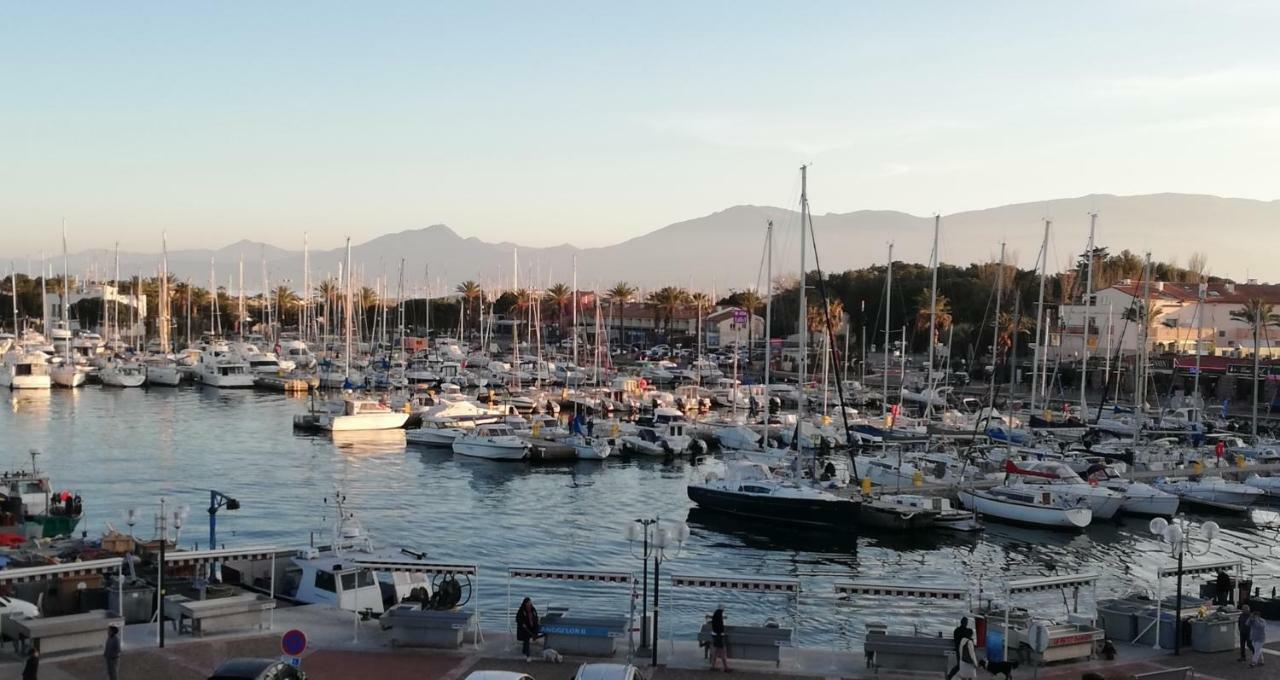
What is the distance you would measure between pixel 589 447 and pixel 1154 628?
44.5 m

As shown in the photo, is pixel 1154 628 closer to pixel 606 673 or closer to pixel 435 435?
pixel 606 673

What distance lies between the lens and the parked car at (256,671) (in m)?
15.2

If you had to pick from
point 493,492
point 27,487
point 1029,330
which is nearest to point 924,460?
point 493,492

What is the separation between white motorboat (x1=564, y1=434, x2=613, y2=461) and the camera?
6381 centimetres

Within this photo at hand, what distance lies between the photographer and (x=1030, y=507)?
4547 cm

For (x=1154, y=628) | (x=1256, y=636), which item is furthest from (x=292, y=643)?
(x=1256, y=636)

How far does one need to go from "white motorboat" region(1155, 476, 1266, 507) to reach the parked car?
4384 cm

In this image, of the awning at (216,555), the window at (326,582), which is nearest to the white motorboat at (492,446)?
the awning at (216,555)

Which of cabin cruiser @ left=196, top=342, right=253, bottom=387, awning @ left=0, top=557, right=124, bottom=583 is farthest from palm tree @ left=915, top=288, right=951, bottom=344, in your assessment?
awning @ left=0, top=557, right=124, bottom=583

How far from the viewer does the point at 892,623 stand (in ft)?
98.1

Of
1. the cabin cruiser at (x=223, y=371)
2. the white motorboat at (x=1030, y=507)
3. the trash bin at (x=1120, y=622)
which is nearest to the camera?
the trash bin at (x=1120, y=622)

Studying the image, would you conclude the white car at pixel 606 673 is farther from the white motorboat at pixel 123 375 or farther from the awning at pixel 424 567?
the white motorboat at pixel 123 375

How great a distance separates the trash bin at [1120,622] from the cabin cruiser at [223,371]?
3665 inches

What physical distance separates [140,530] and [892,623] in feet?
83.3
